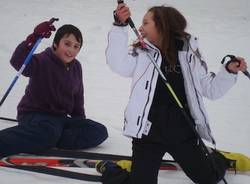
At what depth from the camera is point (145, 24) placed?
272 cm

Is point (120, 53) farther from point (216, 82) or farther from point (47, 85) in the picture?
point (47, 85)

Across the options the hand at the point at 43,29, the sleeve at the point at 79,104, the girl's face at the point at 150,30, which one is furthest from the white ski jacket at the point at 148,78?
the sleeve at the point at 79,104

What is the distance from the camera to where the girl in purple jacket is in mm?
3258

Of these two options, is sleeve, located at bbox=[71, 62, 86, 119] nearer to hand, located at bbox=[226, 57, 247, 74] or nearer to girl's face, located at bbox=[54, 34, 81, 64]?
girl's face, located at bbox=[54, 34, 81, 64]

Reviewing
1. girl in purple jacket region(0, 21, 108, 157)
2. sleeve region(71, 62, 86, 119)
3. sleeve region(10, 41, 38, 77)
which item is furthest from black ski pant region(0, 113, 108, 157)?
sleeve region(10, 41, 38, 77)

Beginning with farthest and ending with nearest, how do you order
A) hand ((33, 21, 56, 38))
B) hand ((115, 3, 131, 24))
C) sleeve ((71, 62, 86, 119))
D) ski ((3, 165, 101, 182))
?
sleeve ((71, 62, 86, 119)) < hand ((33, 21, 56, 38)) < ski ((3, 165, 101, 182)) < hand ((115, 3, 131, 24))

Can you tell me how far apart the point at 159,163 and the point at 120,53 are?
740 mm

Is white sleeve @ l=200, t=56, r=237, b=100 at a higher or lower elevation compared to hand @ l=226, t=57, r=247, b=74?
lower

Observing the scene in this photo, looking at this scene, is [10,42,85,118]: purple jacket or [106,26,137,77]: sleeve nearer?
[106,26,137,77]: sleeve

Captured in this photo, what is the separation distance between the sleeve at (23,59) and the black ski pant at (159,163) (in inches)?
45.9

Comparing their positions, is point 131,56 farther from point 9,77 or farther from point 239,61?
point 9,77

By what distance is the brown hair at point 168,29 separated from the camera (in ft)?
8.83

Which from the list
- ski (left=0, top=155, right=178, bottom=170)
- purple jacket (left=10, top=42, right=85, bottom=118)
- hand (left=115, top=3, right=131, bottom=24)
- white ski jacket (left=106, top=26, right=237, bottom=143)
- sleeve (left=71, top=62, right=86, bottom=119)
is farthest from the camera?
sleeve (left=71, top=62, right=86, bottom=119)

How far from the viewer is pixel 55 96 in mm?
3439
